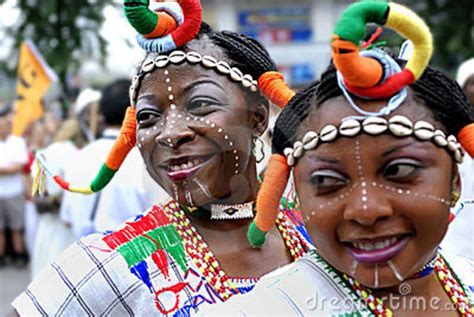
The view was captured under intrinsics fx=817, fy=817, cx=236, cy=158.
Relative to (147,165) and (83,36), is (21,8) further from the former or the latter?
(147,165)

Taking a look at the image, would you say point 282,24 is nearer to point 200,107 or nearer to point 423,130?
point 200,107

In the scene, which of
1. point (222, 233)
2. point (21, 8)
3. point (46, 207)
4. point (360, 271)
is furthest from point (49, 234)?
point (21, 8)

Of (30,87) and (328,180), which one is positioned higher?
(30,87)

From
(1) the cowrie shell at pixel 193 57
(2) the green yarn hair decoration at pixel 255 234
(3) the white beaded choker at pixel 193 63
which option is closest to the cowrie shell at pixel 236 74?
(3) the white beaded choker at pixel 193 63

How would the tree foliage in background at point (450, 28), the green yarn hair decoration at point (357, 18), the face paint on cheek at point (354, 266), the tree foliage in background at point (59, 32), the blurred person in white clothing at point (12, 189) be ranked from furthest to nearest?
1. the tree foliage in background at point (59, 32)
2. the tree foliage in background at point (450, 28)
3. the blurred person in white clothing at point (12, 189)
4. the face paint on cheek at point (354, 266)
5. the green yarn hair decoration at point (357, 18)

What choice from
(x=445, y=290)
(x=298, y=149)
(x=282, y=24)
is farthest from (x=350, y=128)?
(x=282, y=24)

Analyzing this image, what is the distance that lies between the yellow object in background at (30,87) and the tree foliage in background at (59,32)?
9.72 feet

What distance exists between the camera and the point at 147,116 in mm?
2303

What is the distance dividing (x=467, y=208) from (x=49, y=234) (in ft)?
11.8

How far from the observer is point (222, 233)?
243cm

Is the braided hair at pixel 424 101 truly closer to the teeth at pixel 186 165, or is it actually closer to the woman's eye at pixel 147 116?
the teeth at pixel 186 165

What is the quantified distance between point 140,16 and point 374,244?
3.24 ft

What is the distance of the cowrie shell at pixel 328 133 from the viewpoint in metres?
1.62

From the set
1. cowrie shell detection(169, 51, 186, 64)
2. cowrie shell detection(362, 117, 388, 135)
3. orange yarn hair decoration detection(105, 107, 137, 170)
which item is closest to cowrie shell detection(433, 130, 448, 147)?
cowrie shell detection(362, 117, 388, 135)
